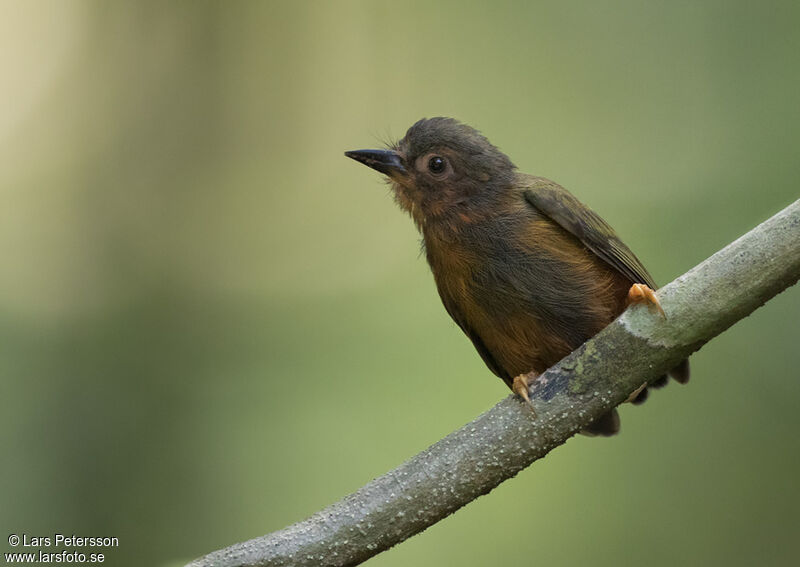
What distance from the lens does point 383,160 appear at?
3.80 metres

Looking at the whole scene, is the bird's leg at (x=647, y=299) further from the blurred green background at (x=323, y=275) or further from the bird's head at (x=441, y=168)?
the blurred green background at (x=323, y=275)

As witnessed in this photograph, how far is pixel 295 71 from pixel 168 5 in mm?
1134

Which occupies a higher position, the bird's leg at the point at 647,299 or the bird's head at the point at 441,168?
the bird's head at the point at 441,168

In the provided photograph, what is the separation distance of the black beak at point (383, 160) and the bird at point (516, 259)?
1.2 inches

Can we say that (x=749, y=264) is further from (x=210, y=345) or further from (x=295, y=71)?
(x=295, y=71)

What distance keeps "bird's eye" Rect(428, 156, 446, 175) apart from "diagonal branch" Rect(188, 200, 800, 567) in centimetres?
134

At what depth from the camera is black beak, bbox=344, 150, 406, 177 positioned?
3.80 meters

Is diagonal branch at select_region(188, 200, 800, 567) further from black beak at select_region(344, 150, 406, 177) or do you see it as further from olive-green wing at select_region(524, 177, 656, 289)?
black beak at select_region(344, 150, 406, 177)

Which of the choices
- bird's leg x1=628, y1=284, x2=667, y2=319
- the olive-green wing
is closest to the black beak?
the olive-green wing

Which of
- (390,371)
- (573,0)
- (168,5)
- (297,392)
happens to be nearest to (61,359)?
(297,392)

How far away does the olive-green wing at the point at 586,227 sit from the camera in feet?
11.4

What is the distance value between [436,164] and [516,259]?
0.62m
